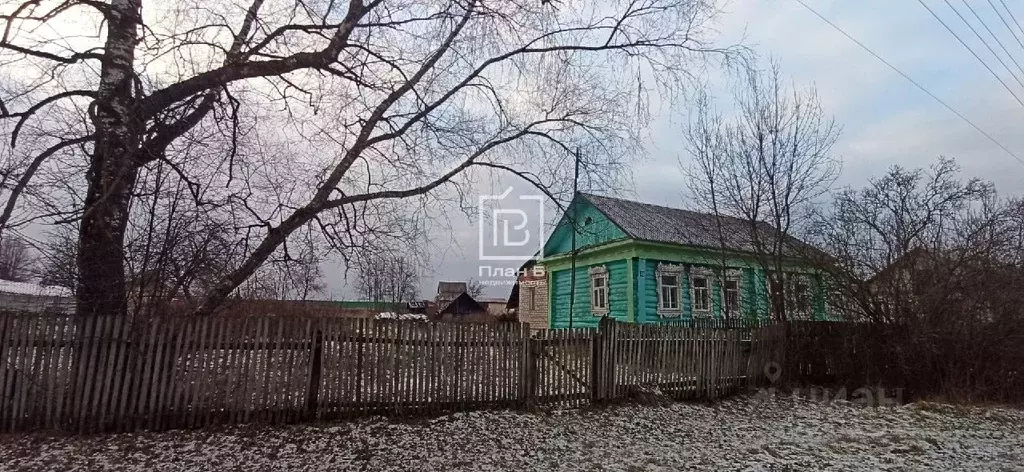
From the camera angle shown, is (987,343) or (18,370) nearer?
(18,370)

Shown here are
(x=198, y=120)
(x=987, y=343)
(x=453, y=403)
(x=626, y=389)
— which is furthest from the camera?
(x=987, y=343)

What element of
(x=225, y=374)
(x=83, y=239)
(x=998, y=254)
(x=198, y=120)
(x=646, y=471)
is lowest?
(x=646, y=471)

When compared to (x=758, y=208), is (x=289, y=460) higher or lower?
lower

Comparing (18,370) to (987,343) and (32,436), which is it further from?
(987,343)

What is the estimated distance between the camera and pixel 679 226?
17.8 meters

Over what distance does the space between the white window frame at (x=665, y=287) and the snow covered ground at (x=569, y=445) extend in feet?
24.8

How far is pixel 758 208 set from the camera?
502 inches

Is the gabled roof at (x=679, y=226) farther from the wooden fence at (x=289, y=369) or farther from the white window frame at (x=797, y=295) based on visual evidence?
the wooden fence at (x=289, y=369)

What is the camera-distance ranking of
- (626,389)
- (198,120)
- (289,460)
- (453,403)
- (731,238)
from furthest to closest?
1. (731,238)
2. (626,389)
3. (453,403)
4. (198,120)
5. (289,460)

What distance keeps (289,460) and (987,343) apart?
1129 cm

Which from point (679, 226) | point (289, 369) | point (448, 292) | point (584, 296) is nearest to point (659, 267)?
point (679, 226)

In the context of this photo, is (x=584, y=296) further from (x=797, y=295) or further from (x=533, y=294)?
(x=797, y=295)

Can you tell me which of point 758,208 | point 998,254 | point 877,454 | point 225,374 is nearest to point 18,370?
point 225,374

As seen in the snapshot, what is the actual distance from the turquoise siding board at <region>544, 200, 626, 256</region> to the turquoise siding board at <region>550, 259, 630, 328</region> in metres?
0.76
